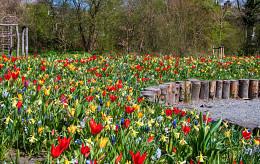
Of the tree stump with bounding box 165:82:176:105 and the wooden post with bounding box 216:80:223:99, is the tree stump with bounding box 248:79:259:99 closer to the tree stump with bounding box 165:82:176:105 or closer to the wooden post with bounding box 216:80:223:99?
the wooden post with bounding box 216:80:223:99

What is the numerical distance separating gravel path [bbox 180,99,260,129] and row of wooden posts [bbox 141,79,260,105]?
193mm

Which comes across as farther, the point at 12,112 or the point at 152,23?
the point at 152,23

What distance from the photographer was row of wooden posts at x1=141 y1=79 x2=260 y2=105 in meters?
5.00

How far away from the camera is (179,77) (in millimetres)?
6043

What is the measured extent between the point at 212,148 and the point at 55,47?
15.1 meters

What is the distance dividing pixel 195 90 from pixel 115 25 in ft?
31.4

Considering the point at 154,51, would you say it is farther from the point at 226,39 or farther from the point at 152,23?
the point at 226,39

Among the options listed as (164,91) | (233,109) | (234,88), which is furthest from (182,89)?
(234,88)

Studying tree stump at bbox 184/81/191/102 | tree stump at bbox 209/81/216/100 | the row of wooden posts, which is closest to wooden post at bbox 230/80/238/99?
the row of wooden posts

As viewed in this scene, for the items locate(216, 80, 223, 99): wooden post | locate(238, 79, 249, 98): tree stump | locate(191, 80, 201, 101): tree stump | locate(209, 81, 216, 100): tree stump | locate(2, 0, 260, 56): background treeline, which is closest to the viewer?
locate(191, 80, 201, 101): tree stump

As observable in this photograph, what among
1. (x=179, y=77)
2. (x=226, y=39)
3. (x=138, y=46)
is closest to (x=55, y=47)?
(x=138, y=46)

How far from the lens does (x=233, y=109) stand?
5156mm

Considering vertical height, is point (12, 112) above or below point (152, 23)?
below

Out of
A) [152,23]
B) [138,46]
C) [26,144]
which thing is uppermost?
[152,23]
